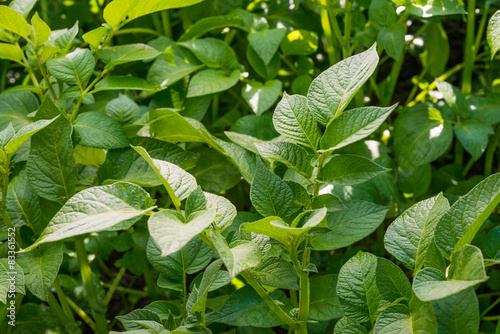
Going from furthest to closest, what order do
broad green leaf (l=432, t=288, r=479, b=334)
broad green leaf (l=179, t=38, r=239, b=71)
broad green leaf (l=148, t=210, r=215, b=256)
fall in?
broad green leaf (l=179, t=38, r=239, b=71)
broad green leaf (l=432, t=288, r=479, b=334)
broad green leaf (l=148, t=210, r=215, b=256)

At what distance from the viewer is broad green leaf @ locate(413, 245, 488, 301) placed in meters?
0.40

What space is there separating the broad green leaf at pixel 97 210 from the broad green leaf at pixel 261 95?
364 millimetres

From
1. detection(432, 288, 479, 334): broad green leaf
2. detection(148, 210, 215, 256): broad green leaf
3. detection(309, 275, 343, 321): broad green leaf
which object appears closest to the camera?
detection(148, 210, 215, 256): broad green leaf

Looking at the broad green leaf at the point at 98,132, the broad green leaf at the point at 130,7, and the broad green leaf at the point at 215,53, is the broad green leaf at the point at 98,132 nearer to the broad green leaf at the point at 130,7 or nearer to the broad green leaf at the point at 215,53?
the broad green leaf at the point at 130,7

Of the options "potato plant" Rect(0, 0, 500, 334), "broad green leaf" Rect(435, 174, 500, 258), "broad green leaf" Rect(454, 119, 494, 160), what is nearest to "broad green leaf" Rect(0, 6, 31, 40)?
"potato plant" Rect(0, 0, 500, 334)

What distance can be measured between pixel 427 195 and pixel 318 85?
522 mm

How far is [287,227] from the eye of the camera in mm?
435

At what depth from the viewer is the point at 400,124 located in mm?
872

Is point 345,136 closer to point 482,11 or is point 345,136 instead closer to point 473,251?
point 473,251

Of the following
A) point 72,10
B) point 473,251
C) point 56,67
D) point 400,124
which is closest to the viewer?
point 473,251

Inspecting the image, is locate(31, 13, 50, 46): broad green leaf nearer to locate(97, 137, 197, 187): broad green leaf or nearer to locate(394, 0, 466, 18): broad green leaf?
locate(97, 137, 197, 187): broad green leaf

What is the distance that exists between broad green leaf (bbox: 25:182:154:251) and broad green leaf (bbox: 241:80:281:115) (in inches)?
14.3

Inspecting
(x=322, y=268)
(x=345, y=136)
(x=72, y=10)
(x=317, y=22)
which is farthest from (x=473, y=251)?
(x=72, y=10)

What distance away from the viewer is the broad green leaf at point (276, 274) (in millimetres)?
506
